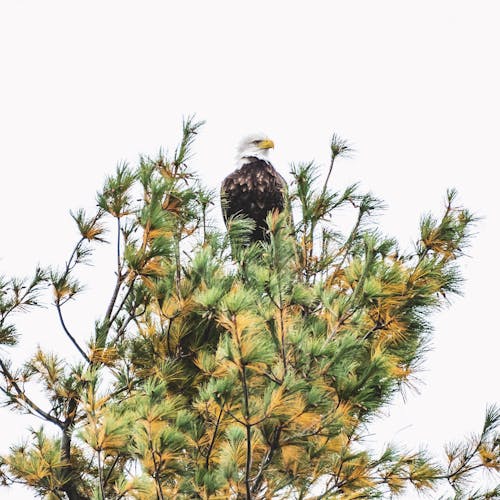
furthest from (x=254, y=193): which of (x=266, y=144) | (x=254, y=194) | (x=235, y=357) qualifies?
(x=235, y=357)

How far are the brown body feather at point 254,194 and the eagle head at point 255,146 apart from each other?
241 mm

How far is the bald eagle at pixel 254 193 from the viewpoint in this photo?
198 inches

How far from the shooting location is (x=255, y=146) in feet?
17.9

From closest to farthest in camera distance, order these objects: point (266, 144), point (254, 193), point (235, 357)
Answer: point (235, 357) → point (254, 193) → point (266, 144)

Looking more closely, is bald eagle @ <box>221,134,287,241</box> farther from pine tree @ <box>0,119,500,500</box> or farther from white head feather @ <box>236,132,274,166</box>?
pine tree @ <box>0,119,500,500</box>

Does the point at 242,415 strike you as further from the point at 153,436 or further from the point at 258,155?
the point at 258,155

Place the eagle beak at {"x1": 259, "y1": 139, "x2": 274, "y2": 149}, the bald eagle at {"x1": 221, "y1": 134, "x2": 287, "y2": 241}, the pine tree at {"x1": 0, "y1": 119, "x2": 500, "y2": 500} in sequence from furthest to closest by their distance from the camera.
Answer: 1. the eagle beak at {"x1": 259, "y1": 139, "x2": 274, "y2": 149}
2. the bald eagle at {"x1": 221, "y1": 134, "x2": 287, "y2": 241}
3. the pine tree at {"x1": 0, "y1": 119, "x2": 500, "y2": 500}

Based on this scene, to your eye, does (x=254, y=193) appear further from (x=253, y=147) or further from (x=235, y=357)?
(x=235, y=357)

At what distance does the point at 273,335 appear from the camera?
2482 mm

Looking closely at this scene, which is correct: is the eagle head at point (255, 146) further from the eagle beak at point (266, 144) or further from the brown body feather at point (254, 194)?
the brown body feather at point (254, 194)

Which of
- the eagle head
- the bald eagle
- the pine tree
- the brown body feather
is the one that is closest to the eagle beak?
the eagle head

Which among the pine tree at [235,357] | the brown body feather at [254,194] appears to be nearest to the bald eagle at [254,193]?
the brown body feather at [254,194]

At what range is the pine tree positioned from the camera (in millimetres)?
2365

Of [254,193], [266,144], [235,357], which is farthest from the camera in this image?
[266,144]
